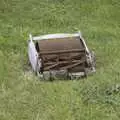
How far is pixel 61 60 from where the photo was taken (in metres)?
13.5

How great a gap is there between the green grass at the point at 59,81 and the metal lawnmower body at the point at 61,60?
30 cm

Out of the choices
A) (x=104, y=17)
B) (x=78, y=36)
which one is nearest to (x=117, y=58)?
(x=78, y=36)

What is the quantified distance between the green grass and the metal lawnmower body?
0.30 metres

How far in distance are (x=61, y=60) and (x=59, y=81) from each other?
0.83 m

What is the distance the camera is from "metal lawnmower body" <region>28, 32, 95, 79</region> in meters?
13.2

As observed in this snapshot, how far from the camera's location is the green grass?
11141 mm

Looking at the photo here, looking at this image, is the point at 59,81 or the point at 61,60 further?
the point at 61,60

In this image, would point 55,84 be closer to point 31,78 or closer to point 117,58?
point 31,78

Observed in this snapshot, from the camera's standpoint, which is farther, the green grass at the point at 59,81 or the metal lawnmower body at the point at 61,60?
the metal lawnmower body at the point at 61,60

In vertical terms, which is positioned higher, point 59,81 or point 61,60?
point 61,60

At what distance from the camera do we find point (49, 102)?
11.6 metres

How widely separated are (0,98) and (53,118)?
2027 millimetres

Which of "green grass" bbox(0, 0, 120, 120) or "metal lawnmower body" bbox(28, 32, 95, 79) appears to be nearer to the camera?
"green grass" bbox(0, 0, 120, 120)

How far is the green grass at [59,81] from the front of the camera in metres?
11.1
